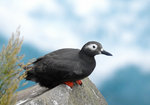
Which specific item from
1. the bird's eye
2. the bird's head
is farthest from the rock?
the bird's eye

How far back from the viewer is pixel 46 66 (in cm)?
708

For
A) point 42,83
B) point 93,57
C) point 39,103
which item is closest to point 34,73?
point 42,83

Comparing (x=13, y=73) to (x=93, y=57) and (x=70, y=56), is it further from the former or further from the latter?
(x=93, y=57)

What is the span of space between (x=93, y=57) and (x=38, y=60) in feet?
4.78

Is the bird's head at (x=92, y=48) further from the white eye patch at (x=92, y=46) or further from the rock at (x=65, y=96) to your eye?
the rock at (x=65, y=96)

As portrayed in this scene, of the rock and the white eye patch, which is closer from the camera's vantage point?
the rock

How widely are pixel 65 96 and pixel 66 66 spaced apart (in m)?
0.73

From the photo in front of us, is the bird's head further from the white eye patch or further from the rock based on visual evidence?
the rock

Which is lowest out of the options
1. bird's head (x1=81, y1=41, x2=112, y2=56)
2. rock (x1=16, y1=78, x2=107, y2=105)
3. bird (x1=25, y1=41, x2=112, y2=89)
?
rock (x1=16, y1=78, x2=107, y2=105)

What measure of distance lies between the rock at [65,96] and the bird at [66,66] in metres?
0.24

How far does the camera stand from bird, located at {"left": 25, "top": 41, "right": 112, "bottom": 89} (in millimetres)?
6945

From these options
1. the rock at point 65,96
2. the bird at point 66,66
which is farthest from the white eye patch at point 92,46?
the rock at point 65,96

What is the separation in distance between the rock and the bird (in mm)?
245

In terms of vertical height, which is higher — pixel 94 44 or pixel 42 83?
pixel 94 44
